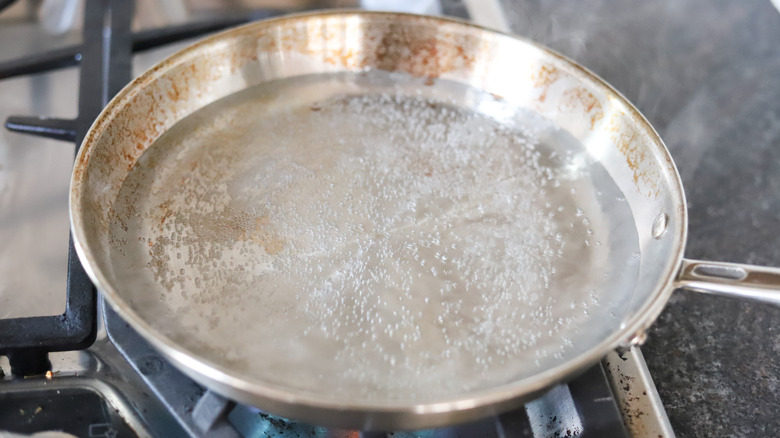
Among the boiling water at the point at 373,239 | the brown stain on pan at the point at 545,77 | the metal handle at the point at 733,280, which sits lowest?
the metal handle at the point at 733,280

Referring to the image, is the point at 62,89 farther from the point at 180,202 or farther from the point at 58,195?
the point at 180,202

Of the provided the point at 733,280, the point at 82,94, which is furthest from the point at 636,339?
the point at 82,94

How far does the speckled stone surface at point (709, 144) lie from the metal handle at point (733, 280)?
4.8 inches

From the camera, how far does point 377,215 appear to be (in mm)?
557

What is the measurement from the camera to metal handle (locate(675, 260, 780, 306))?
403mm

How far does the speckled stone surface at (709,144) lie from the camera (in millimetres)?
500

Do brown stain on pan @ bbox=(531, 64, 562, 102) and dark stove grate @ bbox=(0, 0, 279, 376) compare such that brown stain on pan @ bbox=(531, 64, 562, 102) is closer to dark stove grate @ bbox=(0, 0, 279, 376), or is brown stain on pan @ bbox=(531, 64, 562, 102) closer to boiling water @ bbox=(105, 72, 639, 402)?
boiling water @ bbox=(105, 72, 639, 402)

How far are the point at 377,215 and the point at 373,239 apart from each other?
0.10ft

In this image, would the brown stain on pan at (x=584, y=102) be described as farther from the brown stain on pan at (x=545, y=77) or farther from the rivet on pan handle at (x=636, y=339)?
the rivet on pan handle at (x=636, y=339)

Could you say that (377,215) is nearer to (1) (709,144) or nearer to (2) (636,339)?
(2) (636,339)

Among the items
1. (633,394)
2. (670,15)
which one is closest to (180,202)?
(633,394)

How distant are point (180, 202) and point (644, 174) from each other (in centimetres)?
43

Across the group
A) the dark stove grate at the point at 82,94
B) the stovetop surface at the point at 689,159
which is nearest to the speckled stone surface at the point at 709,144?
the stovetop surface at the point at 689,159

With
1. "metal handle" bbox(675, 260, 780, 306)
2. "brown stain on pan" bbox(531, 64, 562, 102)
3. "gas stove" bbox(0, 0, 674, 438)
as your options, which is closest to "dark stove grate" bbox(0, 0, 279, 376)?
"gas stove" bbox(0, 0, 674, 438)
